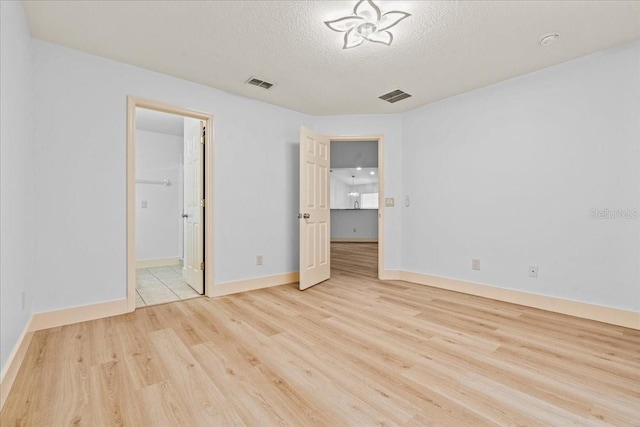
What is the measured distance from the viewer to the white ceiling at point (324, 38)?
6.80ft

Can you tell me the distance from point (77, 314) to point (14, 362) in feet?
2.79

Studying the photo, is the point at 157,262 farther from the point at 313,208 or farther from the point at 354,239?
the point at 354,239

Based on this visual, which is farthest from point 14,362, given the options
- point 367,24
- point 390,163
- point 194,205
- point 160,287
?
point 390,163

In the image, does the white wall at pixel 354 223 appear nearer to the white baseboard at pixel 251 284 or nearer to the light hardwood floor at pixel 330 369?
the white baseboard at pixel 251 284

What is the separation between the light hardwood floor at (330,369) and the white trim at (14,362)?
0.14 feet

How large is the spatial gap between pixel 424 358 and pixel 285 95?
317 centimetres

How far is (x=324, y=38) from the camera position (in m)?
2.43

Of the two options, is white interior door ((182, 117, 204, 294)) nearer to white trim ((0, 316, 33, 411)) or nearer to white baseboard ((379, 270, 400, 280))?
white trim ((0, 316, 33, 411))

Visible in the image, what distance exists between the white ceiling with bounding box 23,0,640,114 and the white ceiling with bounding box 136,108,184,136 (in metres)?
1.76

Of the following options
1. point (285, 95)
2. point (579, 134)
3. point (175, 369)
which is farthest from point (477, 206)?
point (175, 369)

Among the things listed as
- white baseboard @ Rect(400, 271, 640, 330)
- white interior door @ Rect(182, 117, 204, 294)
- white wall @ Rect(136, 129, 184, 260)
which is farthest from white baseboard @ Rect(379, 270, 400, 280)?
white wall @ Rect(136, 129, 184, 260)

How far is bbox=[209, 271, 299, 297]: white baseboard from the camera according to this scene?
3426 mm

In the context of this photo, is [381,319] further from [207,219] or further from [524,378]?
[207,219]

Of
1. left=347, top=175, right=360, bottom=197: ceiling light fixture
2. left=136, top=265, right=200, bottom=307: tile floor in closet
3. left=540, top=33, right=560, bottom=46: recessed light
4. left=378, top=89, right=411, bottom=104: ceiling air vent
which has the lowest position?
left=136, top=265, right=200, bottom=307: tile floor in closet
